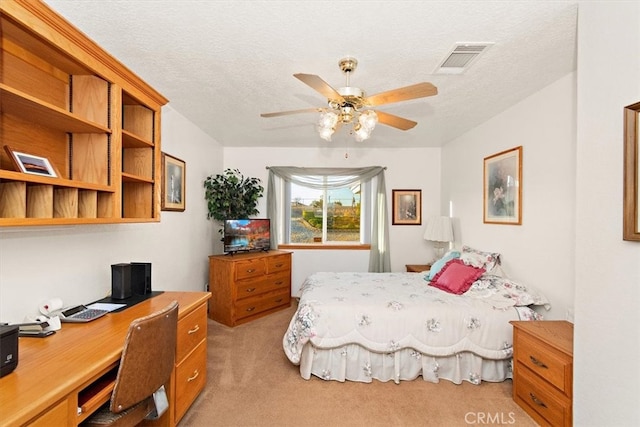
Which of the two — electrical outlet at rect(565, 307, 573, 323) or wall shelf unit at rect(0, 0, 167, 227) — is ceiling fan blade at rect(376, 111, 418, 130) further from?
electrical outlet at rect(565, 307, 573, 323)

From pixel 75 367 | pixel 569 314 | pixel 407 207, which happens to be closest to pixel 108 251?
pixel 75 367

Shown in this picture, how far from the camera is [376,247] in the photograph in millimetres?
4836

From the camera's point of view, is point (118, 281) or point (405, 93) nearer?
point (405, 93)

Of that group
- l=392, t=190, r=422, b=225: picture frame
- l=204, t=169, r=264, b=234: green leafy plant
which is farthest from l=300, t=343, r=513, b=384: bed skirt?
l=392, t=190, r=422, b=225: picture frame

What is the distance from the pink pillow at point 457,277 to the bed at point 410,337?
0.22 metres

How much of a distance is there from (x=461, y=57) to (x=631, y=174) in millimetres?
1198

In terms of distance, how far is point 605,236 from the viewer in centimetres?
150

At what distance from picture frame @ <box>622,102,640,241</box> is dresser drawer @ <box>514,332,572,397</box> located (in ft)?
3.02

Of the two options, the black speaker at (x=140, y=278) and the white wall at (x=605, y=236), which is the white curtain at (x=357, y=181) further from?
the white wall at (x=605, y=236)

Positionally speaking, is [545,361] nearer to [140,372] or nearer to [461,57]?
[461,57]

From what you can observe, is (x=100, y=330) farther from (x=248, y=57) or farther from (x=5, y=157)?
(x=248, y=57)

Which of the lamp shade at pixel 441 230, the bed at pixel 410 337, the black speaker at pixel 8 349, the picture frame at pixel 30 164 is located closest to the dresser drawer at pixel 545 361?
the bed at pixel 410 337

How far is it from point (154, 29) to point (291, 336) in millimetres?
2438

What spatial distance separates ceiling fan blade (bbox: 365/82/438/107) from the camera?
1.81m
